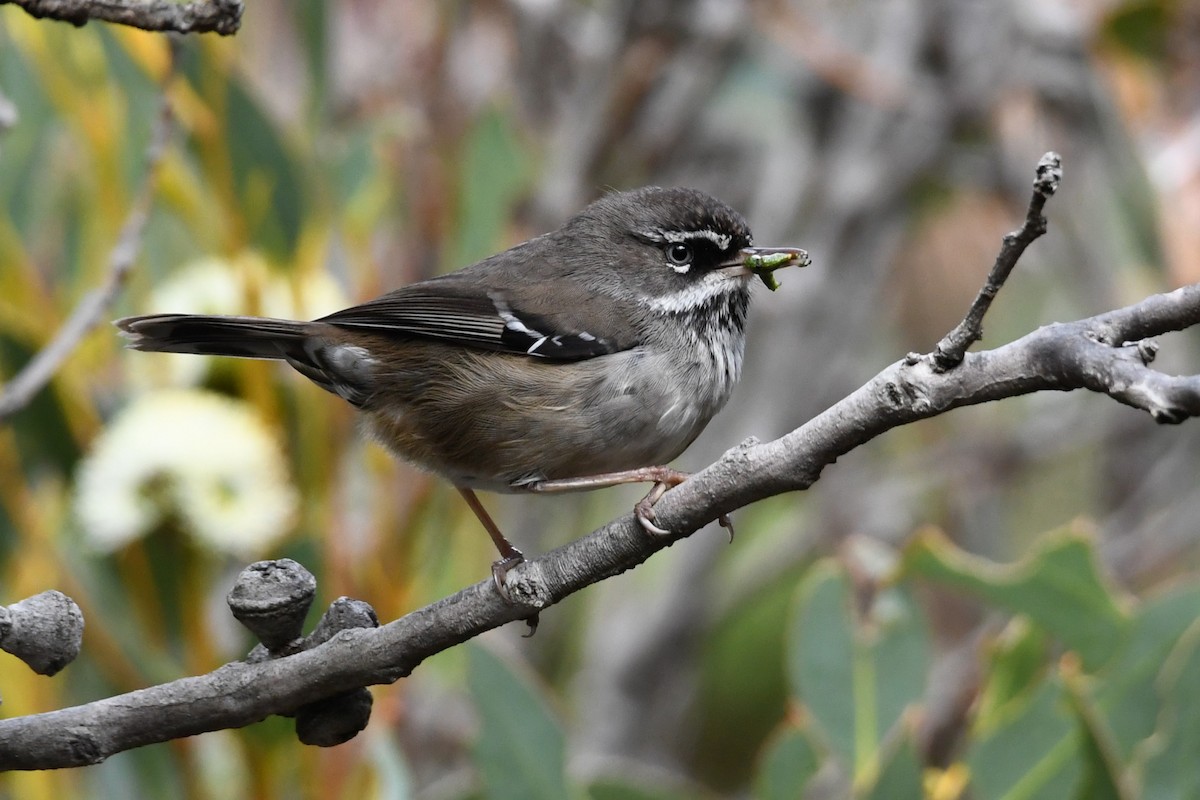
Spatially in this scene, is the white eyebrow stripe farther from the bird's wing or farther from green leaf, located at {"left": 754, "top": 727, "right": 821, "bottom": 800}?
green leaf, located at {"left": 754, "top": 727, "right": 821, "bottom": 800}

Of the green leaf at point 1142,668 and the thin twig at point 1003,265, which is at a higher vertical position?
the thin twig at point 1003,265

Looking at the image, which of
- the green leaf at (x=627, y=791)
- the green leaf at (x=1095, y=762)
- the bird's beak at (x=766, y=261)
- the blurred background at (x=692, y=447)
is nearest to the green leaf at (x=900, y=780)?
the blurred background at (x=692, y=447)

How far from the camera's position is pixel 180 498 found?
138 inches

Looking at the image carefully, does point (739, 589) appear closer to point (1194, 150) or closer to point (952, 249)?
point (952, 249)

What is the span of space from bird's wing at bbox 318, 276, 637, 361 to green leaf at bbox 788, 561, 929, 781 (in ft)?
2.79

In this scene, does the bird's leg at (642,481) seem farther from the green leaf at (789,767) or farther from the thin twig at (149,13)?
the thin twig at (149,13)

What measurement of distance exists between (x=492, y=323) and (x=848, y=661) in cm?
126

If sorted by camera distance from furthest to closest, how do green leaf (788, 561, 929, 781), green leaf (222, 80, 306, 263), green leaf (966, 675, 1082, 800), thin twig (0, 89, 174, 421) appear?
green leaf (222, 80, 306, 263) < green leaf (788, 561, 929, 781) < green leaf (966, 675, 1082, 800) < thin twig (0, 89, 174, 421)

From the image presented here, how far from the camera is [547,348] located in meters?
3.28

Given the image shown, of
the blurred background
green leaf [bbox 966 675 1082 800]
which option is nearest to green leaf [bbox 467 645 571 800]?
the blurred background

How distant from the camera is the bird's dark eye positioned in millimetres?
3555

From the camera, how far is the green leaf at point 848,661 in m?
3.39

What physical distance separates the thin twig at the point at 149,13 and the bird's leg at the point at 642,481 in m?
1.00

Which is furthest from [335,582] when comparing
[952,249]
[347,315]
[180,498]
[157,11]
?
[952,249]
